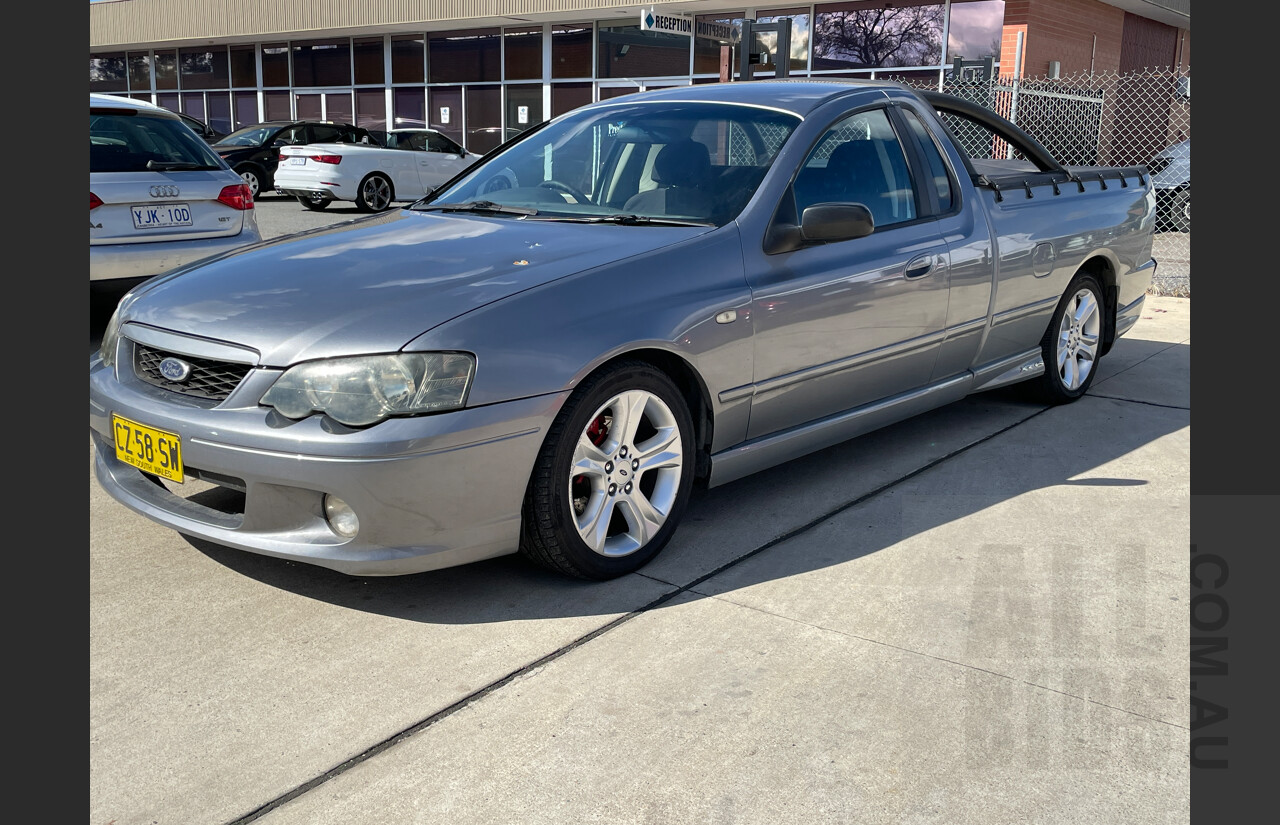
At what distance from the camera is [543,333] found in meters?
3.31

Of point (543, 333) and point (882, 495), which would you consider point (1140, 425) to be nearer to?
point (882, 495)

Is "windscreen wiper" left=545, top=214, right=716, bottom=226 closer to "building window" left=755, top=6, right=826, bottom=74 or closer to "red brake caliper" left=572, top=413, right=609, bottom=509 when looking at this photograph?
"red brake caliper" left=572, top=413, right=609, bottom=509

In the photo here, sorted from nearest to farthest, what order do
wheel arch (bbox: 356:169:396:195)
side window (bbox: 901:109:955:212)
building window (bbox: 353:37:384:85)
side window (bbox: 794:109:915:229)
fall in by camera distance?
side window (bbox: 794:109:915:229), side window (bbox: 901:109:955:212), wheel arch (bbox: 356:169:396:195), building window (bbox: 353:37:384:85)

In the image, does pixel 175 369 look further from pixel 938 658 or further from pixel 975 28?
pixel 975 28

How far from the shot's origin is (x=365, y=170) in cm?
1767

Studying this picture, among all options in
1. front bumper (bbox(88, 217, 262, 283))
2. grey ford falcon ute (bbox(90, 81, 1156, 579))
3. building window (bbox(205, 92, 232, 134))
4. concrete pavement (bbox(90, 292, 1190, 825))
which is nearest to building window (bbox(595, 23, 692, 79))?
building window (bbox(205, 92, 232, 134))

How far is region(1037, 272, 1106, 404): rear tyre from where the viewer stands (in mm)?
5836

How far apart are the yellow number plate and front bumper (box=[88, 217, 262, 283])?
9.37 feet

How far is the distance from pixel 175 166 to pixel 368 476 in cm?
441

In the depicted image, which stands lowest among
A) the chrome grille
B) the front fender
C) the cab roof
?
the chrome grille

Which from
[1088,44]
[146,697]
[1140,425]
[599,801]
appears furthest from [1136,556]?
[1088,44]

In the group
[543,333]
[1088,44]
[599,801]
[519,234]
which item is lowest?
[599,801]

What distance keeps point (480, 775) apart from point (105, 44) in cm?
3615

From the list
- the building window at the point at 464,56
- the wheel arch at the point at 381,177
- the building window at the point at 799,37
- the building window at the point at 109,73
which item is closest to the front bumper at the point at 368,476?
the wheel arch at the point at 381,177
